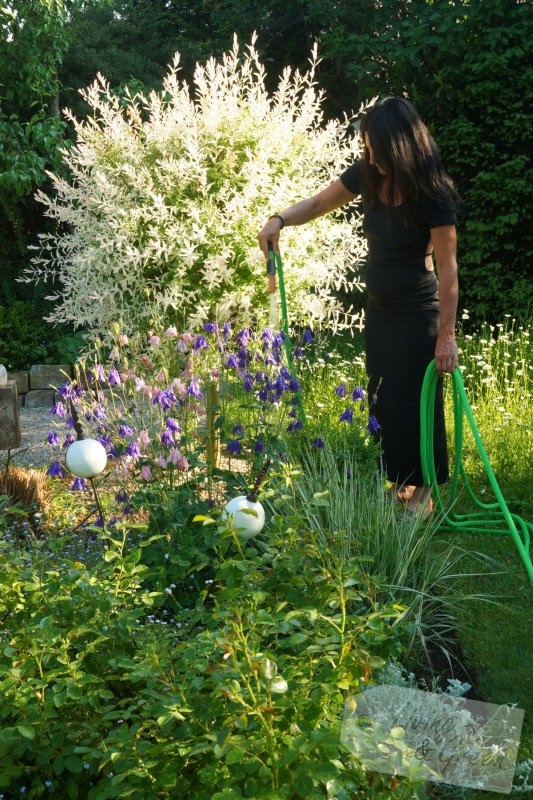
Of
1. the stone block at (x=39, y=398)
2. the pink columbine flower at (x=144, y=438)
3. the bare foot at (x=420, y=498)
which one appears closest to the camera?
the pink columbine flower at (x=144, y=438)

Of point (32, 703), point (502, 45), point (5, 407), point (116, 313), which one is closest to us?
point (32, 703)

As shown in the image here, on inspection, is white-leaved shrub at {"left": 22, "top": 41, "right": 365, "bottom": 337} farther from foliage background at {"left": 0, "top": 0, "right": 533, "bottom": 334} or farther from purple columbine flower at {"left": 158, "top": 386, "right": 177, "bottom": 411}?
foliage background at {"left": 0, "top": 0, "right": 533, "bottom": 334}

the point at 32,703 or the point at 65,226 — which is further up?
the point at 65,226

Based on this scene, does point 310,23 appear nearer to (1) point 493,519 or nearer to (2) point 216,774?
(1) point 493,519

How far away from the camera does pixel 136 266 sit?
446 centimetres

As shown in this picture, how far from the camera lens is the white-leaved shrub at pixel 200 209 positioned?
14.4ft

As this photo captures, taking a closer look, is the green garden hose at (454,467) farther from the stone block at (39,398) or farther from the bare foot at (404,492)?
the stone block at (39,398)

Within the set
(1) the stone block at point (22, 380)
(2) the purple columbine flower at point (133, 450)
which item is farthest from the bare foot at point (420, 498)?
(1) the stone block at point (22, 380)

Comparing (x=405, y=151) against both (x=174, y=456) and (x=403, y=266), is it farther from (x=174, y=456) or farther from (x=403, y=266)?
(x=174, y=456)

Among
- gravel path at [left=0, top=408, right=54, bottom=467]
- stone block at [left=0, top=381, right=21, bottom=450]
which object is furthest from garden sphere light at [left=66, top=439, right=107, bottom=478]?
stone block at [left=0, top=381, right=21, bottom=450]

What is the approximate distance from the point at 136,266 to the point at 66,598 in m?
2.66

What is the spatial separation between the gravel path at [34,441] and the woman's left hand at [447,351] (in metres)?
2.38

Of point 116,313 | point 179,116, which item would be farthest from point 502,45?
point 116,313

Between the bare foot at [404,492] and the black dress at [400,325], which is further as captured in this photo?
the bare foot at [404,492]
